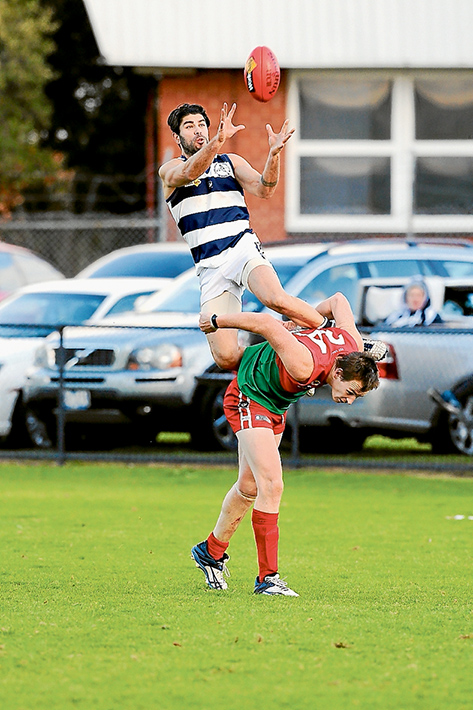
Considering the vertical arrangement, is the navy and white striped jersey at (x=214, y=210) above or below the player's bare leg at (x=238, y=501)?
above

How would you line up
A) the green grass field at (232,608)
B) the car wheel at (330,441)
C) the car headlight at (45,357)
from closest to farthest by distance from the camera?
the green grass field at (232,608)
the car headlight at (45,357)
the car wheel at (330,441)

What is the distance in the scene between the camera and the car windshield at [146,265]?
1511 centimetres

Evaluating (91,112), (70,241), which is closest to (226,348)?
(70,241)

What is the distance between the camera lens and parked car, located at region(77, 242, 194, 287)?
49.6 feet

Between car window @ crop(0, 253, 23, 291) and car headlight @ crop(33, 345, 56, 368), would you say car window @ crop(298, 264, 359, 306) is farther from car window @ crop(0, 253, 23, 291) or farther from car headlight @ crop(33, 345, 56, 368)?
car window @ crop(0, 253, 23, 291)

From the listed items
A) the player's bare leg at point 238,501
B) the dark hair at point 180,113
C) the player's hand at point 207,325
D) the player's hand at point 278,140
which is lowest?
the player's bare leg at point 238,501

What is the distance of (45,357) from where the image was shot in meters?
12.3

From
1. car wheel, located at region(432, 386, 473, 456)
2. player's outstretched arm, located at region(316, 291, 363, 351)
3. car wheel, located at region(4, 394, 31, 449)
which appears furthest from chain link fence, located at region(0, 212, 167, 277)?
player's outstretched arm, located at region(316, 291, 363, 351)

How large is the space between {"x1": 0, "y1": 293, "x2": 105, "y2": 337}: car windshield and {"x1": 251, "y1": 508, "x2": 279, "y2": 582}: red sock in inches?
294

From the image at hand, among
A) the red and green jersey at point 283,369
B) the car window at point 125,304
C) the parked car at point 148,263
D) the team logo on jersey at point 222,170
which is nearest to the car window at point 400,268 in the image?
the car window at point 125,304

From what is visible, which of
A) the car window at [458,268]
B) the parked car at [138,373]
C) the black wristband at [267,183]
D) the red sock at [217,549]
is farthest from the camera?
the car window at [458,268]

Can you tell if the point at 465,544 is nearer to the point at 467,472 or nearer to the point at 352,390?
the point at 352,390

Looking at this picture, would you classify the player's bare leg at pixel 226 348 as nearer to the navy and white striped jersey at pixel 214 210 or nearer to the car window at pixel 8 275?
the navy and white striped jersey at pixel 214 210

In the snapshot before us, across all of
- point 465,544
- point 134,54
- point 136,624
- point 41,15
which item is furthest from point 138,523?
point 41,15
